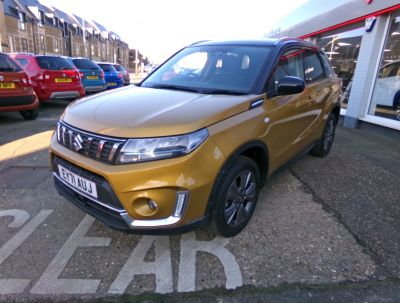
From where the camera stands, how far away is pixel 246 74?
120 inches

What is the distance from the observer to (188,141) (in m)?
2.17

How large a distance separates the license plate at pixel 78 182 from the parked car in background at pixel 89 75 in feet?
32.8

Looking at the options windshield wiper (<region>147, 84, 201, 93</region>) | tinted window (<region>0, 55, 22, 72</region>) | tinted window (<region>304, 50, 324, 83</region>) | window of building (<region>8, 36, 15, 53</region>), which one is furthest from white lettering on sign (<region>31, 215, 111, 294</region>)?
window of building (<region>8, 36, 15, 53</region>)

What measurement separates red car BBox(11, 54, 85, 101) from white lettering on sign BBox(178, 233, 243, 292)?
774 cm

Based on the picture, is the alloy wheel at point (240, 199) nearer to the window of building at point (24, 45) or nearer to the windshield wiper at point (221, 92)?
the windshield wiper at point (221, 92)

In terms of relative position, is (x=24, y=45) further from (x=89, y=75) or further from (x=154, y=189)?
(x=154, y=189)

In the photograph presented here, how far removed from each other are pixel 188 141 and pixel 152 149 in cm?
25

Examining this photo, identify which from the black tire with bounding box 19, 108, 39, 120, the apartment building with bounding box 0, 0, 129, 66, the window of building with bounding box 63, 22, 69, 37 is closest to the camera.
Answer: the black tire with bounding box 19, 108, 39, 120

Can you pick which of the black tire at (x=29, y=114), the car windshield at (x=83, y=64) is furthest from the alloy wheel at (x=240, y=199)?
the car windshield at (x=83, y=64)

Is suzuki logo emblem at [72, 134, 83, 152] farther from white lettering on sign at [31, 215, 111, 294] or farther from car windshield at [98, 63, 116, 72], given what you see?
car windshield at [98, 63, 116, 72]

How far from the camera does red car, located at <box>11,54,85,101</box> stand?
8.77m

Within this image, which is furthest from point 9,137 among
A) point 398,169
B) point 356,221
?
point 398,169

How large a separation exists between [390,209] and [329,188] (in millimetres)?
717

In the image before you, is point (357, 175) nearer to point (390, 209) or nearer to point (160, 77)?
point (390, 209)
